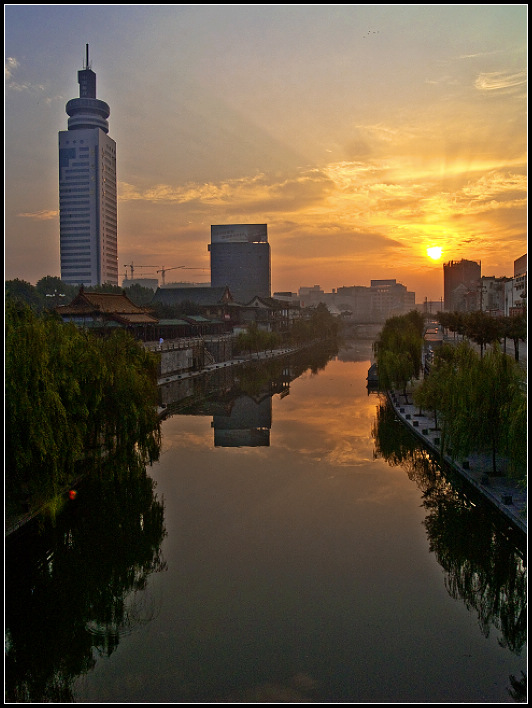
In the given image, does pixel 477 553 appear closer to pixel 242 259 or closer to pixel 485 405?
pixel 485 405

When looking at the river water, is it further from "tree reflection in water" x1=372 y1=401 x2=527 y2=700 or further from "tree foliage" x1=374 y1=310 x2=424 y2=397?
"tree foliage" x1=374 y1=310 x2=424 y2=397

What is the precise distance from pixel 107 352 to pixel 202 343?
2823 cm

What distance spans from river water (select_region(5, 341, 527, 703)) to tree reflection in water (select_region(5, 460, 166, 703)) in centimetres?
3

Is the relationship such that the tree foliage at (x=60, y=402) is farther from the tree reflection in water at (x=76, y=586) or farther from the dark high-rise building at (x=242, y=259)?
the dark high-rise building at (x=242, y=259)

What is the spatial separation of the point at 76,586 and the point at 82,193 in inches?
4391

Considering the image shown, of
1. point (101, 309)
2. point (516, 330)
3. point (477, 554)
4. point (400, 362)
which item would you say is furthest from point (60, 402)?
point (516, 330)

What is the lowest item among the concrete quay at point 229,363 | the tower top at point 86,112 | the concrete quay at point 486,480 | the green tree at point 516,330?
the concrete quay at point 486,480

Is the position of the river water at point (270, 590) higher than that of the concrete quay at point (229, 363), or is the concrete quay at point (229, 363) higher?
the concrete quay at point (229, 363)

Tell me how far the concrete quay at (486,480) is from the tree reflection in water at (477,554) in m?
0.24

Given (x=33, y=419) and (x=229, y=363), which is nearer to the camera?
(x=33, y=419)

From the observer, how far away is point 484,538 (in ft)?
38.4

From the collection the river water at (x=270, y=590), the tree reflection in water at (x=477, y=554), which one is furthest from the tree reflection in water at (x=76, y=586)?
the tree reflection in water at (x=477, y=554)

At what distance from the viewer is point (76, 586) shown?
33.4 feet

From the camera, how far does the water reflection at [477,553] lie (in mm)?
9086
